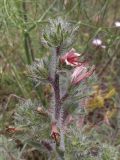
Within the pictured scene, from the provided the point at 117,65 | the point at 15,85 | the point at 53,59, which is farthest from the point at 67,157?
the point at 117,65

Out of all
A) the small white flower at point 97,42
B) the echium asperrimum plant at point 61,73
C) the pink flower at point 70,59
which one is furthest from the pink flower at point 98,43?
the pink flower at point 70,59

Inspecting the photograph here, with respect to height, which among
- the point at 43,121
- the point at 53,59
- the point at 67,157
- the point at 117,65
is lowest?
the point at 67,157

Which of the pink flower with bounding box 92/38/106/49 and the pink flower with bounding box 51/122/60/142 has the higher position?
the pink flower with bounding box 92/38/106/49

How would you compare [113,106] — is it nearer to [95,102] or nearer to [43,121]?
[95,102]

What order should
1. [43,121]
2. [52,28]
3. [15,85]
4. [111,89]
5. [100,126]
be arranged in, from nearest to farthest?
1. [52,28]
2. [43,121]
3. [100,126]
4. [15,85]
5. [111,89]

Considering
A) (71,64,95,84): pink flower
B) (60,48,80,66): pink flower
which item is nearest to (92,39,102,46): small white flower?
(71,64,95,84): pink flower

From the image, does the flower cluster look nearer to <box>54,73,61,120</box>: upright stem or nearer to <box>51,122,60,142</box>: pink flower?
<box>54,73,61,120</box>: upright stem

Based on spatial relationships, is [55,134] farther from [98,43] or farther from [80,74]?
[98,43]
